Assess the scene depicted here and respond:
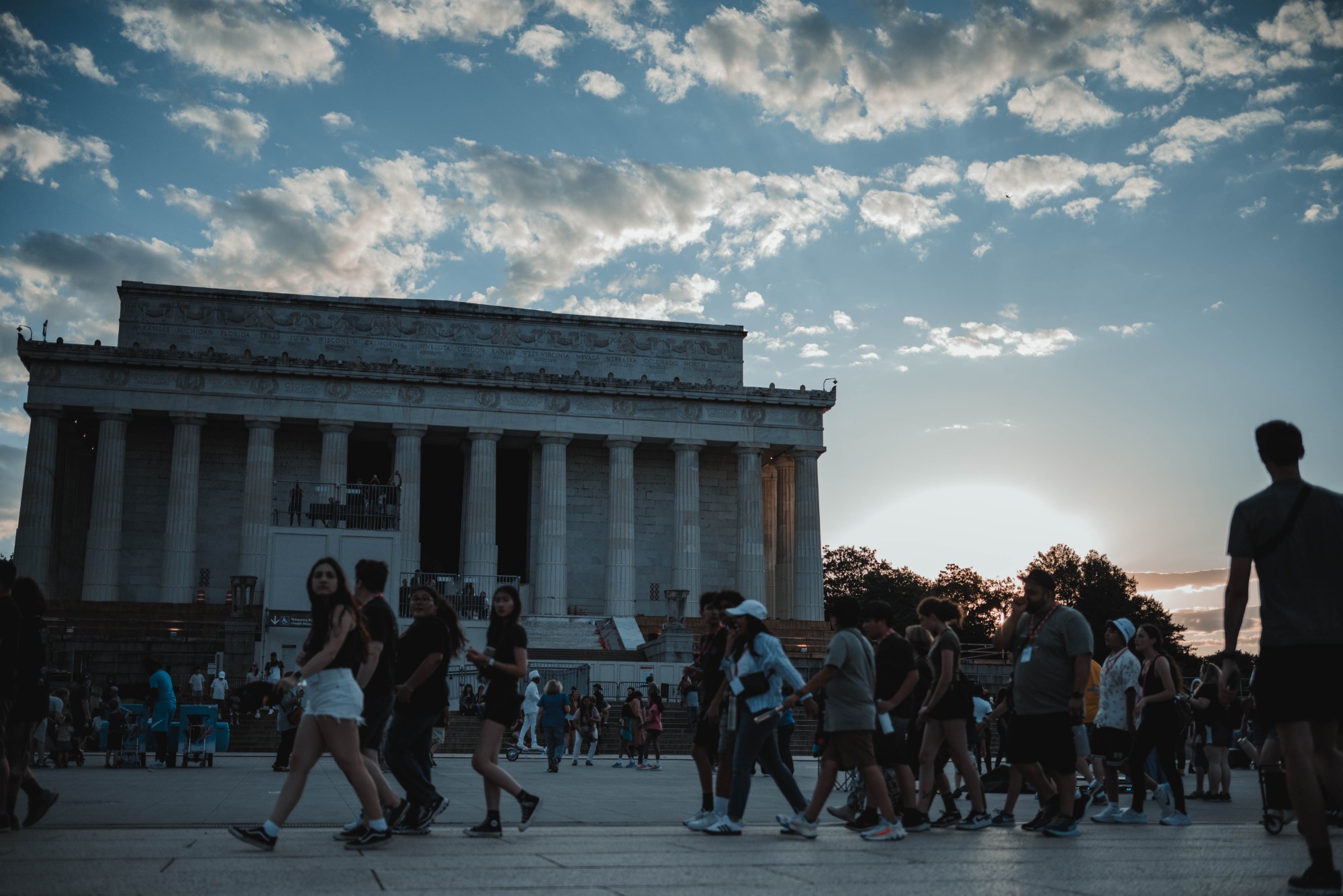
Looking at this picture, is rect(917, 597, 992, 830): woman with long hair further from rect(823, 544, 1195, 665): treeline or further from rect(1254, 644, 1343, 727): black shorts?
rect(823, 544, 1195, 665): treeline

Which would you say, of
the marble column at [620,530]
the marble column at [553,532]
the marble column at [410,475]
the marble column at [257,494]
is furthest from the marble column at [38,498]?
the marble column at [620,530]

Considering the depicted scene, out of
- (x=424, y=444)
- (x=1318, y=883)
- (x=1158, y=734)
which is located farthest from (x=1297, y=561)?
(x=424, y=444)

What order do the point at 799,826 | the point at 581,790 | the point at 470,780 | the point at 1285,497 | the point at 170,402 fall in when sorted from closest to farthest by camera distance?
the point at 1285,497
the point at 799,826
the point at 581,790
the point at 470,780
the point at 170,402

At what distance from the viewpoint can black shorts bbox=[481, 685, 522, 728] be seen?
954 cm

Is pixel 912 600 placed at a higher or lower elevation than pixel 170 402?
lower

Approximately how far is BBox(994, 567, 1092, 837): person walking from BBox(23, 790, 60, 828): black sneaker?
26.5 ft

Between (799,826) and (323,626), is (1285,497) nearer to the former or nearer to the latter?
(799,826)

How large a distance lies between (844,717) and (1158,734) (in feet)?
13.3

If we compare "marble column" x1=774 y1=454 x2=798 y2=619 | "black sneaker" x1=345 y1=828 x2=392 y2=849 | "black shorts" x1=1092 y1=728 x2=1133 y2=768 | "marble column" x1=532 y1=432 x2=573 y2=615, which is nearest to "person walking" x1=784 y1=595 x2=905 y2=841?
"black sneaker" x1=345 y1=828 x2=392 y2=849

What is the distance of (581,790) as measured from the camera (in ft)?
52.1

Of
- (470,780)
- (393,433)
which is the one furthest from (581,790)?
(393,433)

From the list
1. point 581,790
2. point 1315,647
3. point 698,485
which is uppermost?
point 698,485

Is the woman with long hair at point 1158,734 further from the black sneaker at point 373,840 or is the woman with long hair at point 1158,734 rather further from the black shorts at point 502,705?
the black sneaker at point 373,840

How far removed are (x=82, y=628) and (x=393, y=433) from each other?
→ 614 inches
